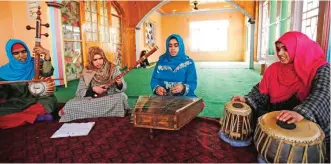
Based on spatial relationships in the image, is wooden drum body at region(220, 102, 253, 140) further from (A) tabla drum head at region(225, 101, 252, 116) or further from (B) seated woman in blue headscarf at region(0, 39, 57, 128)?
(B) seated woman in blue headscarf at region(0, 39, 57, 128)

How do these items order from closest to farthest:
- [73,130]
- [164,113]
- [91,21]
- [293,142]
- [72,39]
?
[293,142] → [164,113] → [73,130] → [72,39] → [91,21]

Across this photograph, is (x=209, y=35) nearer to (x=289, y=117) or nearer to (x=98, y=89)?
(x=98, y=89)

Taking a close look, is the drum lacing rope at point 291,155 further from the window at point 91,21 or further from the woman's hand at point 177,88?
the window at point 91,21

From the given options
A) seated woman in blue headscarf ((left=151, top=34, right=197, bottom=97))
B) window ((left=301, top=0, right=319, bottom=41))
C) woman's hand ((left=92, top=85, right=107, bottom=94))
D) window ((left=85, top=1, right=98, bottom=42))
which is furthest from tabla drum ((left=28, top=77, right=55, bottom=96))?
window ((left=85, top=1, right=98, bottom=42))

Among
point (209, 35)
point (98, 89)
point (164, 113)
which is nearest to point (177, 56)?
point (164, 113)

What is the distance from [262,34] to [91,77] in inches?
244

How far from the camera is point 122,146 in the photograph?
183 cm

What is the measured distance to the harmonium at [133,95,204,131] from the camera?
1674 mm

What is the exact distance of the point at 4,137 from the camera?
207cm

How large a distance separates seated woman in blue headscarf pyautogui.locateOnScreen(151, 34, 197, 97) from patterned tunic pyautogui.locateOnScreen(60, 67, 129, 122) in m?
0.47

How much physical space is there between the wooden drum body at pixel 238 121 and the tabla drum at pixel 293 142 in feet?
0.98

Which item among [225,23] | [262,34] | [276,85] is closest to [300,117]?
[276,85]

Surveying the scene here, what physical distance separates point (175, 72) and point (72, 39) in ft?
12.9

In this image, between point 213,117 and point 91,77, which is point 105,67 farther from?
point 213,117
